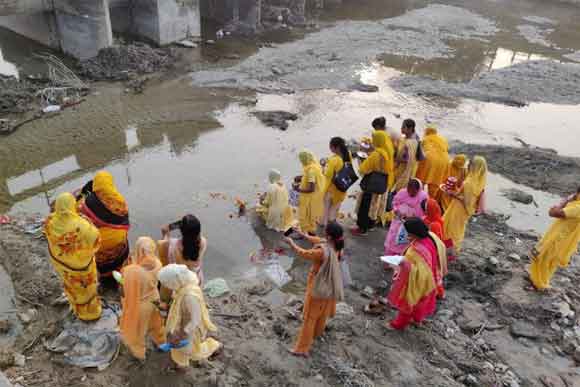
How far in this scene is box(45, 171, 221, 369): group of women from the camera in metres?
3.64

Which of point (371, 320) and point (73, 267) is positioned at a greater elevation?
point (73, 267)

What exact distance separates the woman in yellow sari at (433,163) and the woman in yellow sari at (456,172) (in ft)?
0.23

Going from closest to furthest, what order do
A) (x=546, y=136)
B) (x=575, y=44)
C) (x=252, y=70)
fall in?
1. (x=546, y=136)
2. (x=252, y=70)
3. (x=575, y=44)

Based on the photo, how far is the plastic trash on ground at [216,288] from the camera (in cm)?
535

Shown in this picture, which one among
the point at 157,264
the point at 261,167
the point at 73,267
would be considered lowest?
the point at 261,167

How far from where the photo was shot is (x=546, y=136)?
36.4 feet

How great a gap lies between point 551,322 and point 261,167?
17.5 ft

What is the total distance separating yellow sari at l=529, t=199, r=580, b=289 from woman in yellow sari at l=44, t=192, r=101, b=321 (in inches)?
197

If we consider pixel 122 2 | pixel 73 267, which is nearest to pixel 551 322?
pixel 73 267

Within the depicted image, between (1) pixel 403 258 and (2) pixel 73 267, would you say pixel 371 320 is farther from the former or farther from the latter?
(2) pixel 73 267

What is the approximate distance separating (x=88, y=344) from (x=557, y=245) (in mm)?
5213

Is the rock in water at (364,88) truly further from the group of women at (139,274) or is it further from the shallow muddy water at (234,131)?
the group of women at (139,274)

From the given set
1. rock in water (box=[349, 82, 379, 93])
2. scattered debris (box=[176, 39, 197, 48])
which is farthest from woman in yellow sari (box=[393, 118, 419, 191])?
scattered debris (box=[176, 39, 197, 48])

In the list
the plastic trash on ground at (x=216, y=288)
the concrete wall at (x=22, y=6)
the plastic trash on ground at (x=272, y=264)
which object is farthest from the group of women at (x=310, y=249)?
the concrete wall at (x=22, y=6)
